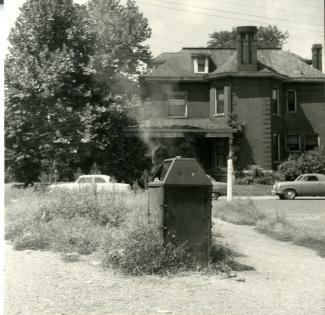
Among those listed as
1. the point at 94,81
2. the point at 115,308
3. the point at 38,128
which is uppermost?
the point at 94,81

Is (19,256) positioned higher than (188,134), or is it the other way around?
(188,134)

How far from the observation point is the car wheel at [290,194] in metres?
10.0

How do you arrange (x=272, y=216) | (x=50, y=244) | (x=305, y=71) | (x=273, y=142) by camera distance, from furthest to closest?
(x=305, y=71) < (x=273, y=142) < (x=272, y=216) < (x=50, y=244)

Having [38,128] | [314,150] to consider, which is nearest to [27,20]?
[38,128]

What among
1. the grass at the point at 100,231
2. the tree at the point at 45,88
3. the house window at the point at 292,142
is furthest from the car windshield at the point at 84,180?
the house window at the point at 292,142

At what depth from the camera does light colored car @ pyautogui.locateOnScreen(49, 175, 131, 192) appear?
871cm

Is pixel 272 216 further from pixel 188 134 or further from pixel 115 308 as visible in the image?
pixel 115 308

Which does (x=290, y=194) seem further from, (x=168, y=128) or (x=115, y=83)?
(x=115, y=83)

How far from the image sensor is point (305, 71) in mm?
15469

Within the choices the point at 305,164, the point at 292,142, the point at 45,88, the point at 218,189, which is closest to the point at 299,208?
the point at 292,142

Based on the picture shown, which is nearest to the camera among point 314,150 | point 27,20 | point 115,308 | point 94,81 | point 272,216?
point 115,308

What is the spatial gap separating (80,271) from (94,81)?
451 cm

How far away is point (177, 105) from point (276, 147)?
→ 3.65 meters

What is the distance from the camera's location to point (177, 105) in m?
11.0
